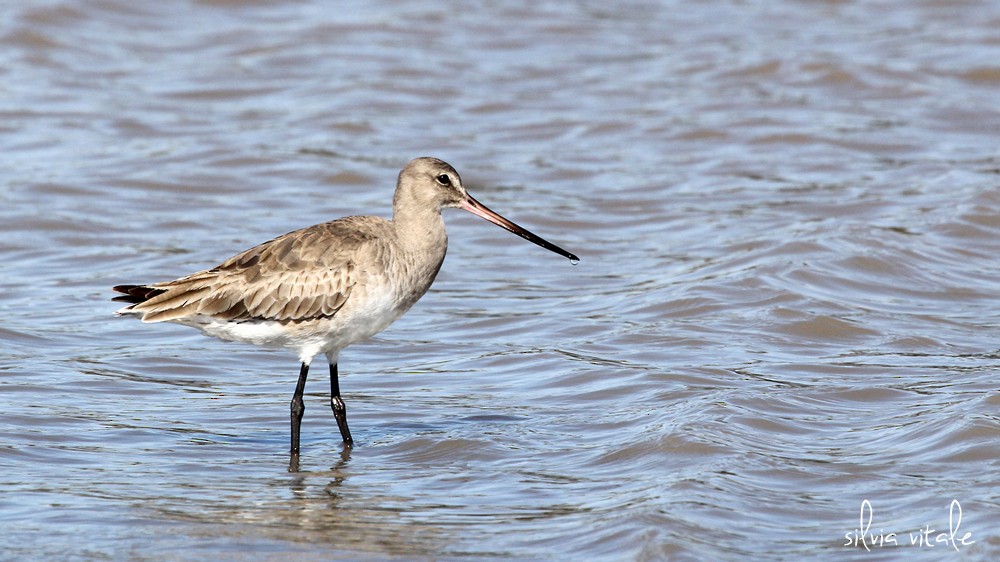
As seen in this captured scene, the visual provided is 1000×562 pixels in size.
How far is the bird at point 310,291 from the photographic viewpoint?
25.5ft

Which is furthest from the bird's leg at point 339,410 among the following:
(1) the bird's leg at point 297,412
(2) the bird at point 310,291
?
(1) the bird's leg at point 297,412

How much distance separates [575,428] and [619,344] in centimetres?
169

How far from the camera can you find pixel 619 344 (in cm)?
978

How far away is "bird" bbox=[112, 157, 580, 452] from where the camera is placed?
7.78 metres

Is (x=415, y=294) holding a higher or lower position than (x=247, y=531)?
higher

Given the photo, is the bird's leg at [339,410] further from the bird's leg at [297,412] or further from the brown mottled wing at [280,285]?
the brown mottled wing at [280,285]

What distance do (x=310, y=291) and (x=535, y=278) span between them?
403cm

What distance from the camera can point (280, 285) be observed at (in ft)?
25.8

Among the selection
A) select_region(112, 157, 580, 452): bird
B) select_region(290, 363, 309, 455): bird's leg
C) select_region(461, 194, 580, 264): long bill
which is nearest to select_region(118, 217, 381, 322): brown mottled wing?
select_region(112, 157, 580, 452): bird

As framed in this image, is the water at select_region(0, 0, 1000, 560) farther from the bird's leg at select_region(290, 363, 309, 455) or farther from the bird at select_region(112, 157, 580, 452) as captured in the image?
the bird at select_region(112, 157, 580, 452)

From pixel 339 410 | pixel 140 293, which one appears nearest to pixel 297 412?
pixel 339 410

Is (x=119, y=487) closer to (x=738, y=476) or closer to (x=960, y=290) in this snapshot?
(x=738, y=476)

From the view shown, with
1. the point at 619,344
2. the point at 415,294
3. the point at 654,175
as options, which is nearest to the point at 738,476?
the point at 415,294

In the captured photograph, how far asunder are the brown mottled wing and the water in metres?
0.73
